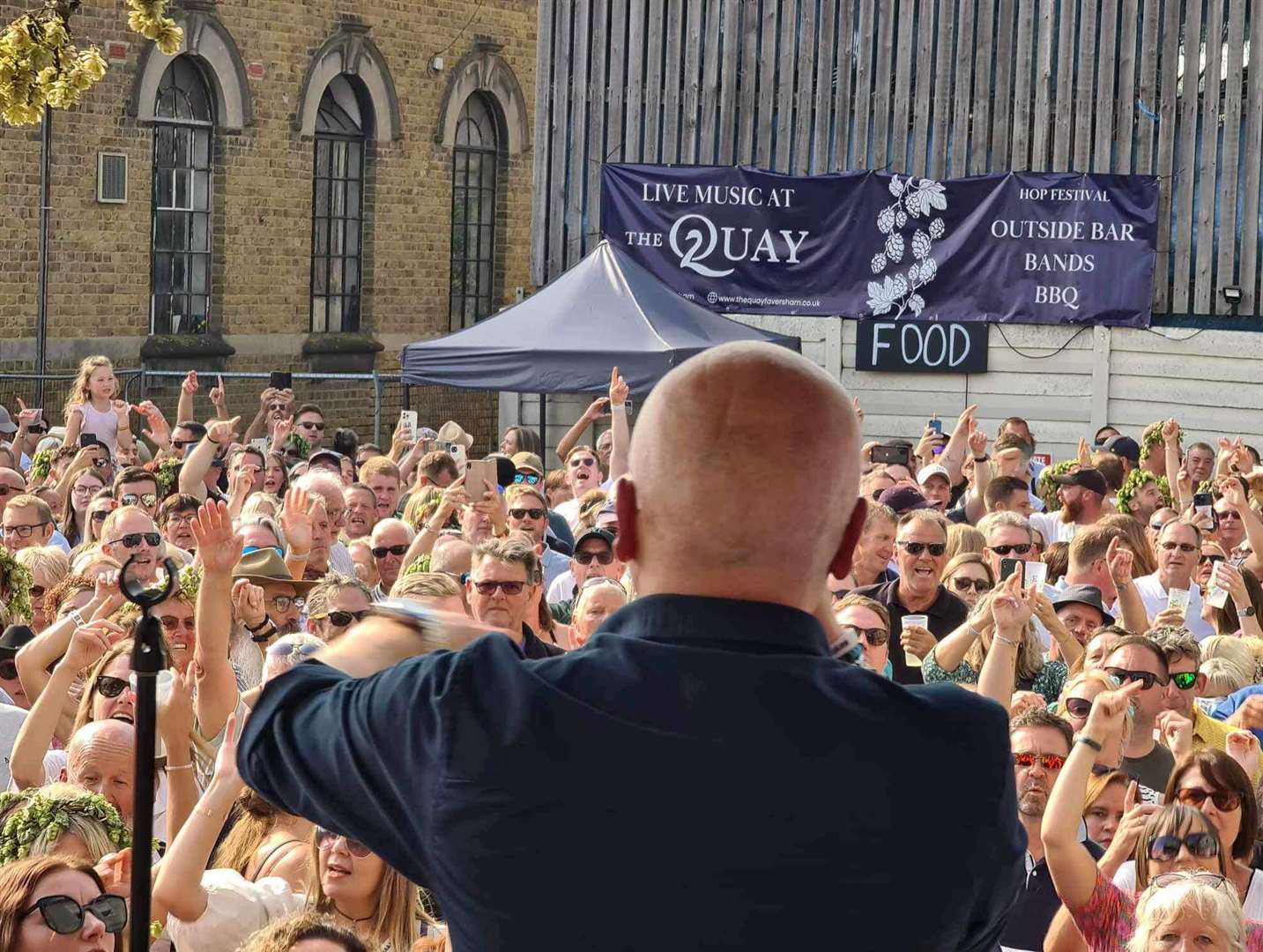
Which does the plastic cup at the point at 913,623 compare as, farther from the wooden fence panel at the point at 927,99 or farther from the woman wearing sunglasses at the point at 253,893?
the wooden fence panel at the point at 927,99

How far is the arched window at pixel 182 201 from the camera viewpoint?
75.6ft

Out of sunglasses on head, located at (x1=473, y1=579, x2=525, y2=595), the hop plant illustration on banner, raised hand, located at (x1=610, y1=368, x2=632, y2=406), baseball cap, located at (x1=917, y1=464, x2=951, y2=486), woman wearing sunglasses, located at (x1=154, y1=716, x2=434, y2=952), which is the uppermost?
the hop plant illustration on banner

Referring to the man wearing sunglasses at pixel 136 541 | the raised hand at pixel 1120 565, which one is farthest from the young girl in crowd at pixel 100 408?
the raised hand at pixel 1120 565

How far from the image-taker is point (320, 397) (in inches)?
981

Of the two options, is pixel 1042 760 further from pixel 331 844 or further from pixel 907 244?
pixel 907 244

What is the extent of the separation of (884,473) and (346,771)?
1015 cm

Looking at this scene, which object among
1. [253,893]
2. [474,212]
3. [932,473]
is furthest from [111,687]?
[474,212]

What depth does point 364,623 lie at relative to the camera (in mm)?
2348

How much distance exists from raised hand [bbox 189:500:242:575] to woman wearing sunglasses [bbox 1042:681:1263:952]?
93.4 inches

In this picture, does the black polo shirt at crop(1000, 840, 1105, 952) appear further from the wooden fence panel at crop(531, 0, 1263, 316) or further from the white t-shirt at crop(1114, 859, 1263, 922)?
the wooden fence panel at crop(531, 0, 1263, 316)

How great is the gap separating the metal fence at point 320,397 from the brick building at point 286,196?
0.05 metres

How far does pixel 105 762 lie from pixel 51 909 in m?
1.41

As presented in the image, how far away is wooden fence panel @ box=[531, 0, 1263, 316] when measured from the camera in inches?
756

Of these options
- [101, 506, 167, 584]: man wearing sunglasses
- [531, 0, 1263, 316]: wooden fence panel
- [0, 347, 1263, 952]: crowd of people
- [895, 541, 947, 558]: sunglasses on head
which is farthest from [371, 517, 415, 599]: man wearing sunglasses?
[531, 0, 1263, 316]: wooden fence panel
